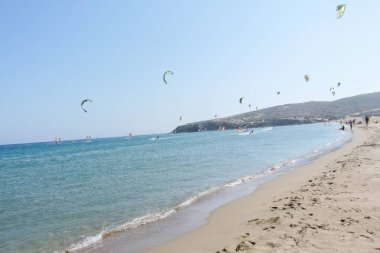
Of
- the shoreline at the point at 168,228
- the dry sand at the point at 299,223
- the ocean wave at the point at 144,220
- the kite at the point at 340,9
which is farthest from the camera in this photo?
the kite at the point at 340,9

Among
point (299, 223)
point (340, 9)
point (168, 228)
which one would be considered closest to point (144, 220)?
point (168, 228)

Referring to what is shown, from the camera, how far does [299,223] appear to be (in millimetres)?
8031

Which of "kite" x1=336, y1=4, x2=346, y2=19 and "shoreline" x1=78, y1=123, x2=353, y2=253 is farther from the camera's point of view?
"kite" x1=336, y1=4, x2=346, y2=19

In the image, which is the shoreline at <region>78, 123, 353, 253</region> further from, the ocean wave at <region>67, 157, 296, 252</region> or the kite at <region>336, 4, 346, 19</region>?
the kite at <region>336, 4, 346, 19</region>

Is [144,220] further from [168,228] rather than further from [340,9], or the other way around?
[340,9]

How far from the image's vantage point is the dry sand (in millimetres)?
6660

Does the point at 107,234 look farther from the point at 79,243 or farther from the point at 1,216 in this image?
the point at 1,216

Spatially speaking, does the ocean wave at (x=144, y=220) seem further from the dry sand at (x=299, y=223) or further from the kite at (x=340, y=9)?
the kite at (x=340, y=9)

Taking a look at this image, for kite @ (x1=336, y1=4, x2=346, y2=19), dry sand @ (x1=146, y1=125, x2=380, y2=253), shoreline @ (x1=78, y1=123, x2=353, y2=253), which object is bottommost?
shoreline @ (x1=78, y1=123, x2=353, y2=253)

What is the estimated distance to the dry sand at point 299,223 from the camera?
6.66 metres

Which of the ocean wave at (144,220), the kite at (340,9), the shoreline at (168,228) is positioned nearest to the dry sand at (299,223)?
the shoreline at (168,228)

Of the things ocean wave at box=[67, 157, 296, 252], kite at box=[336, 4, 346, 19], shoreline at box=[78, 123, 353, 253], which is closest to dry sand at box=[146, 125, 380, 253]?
shoreline at box=[78, 123, 353, 253]

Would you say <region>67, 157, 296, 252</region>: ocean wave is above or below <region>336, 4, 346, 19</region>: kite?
below

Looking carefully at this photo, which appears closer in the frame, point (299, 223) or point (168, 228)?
point (299, 223)
